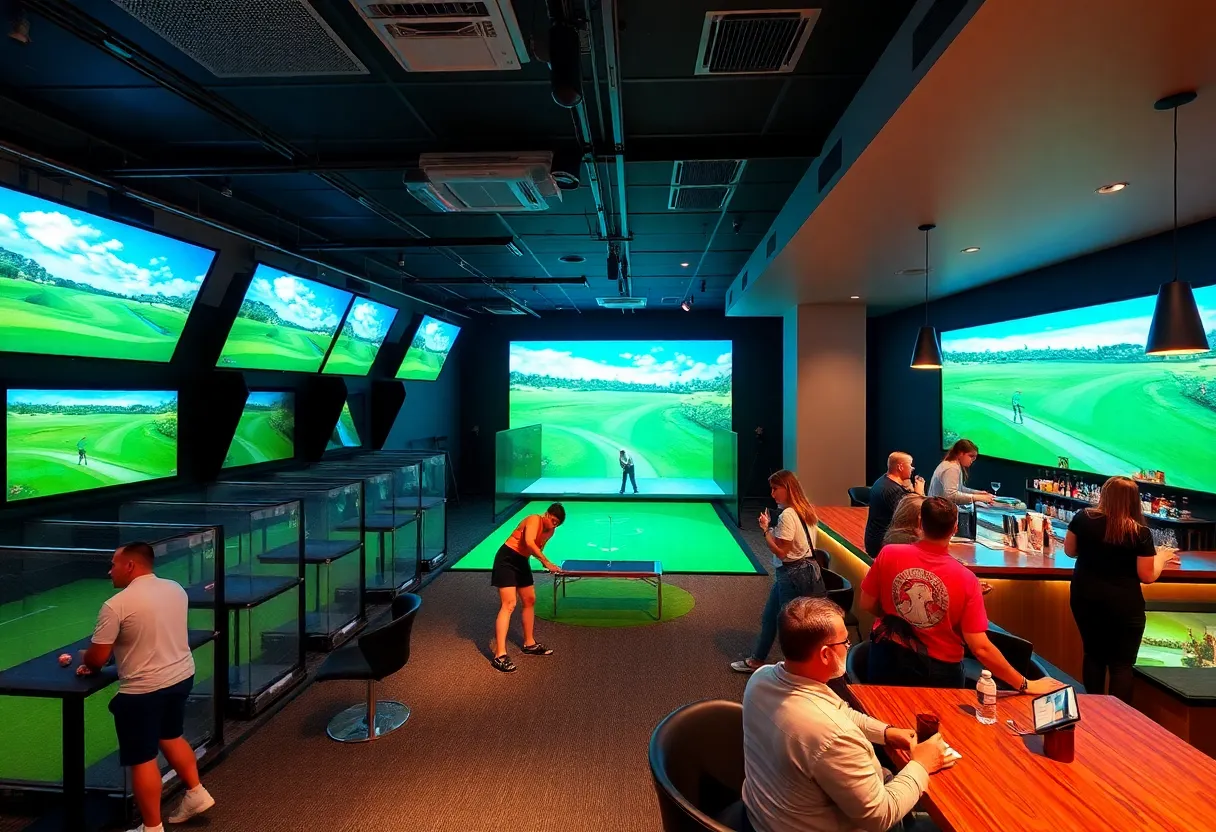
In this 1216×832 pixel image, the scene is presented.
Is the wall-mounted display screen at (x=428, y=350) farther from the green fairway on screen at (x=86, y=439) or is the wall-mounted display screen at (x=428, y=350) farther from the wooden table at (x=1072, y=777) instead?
the wooden table at (x=1072, y=777)

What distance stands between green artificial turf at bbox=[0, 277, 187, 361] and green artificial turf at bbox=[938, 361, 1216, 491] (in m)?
8.16

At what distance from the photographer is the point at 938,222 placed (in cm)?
424

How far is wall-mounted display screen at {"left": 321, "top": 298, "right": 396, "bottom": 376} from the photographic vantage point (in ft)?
23.8

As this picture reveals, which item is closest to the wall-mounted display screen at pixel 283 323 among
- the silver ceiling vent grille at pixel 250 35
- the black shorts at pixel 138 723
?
the silver ceiling vent grille at pixel 250 35

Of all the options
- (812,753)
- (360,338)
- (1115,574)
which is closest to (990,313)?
(1115,574)

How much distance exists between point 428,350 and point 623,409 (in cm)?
456

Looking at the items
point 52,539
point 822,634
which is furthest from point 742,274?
point 52,539

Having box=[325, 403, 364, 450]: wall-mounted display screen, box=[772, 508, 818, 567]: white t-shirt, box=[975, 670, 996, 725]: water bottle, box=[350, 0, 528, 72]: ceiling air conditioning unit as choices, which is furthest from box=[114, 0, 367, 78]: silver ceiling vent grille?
box=[325, 403, 364, 450]: wall-mounted display screen

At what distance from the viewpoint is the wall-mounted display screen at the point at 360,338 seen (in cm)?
724

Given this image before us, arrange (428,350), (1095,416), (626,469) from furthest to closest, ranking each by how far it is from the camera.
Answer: (626,469) → (428,350) → (1095,416)

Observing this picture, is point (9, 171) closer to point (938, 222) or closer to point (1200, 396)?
point (938, 222)

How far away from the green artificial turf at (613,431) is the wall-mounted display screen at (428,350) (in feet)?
7.27

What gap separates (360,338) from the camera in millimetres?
7723

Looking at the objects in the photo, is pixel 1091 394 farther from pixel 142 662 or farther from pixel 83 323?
pixel 83 323
